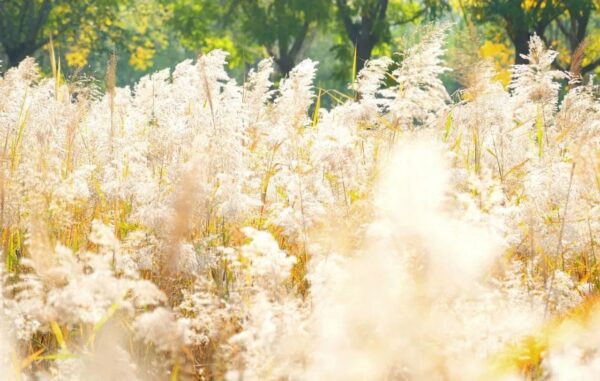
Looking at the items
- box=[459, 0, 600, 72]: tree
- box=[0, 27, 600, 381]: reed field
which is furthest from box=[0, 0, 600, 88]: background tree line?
box=[0, 27, 600, 381]: reed field

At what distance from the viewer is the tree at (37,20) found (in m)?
19.0

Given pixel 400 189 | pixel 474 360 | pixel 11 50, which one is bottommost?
pixel 474 360

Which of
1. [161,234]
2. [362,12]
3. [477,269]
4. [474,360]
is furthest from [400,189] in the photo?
[362,12]

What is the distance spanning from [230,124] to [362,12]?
55.7 feet

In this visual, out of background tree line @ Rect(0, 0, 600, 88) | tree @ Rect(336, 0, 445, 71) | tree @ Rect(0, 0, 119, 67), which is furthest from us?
tree @ Rect(336, 0, 445, 71)

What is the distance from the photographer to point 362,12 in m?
19.0

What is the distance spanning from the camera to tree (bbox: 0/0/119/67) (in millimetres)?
18953

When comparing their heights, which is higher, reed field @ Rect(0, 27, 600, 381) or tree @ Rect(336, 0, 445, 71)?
tree @ Rect(336, 0, 445, 71)

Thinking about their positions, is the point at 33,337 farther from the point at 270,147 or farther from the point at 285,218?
the point at 270,147

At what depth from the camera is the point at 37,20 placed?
63.0 feet

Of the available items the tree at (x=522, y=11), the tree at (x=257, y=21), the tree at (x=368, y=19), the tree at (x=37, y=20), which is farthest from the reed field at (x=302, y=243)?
the tree at (x=37, y=20)

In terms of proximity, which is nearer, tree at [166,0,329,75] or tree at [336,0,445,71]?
tree at [336,0,445,71]

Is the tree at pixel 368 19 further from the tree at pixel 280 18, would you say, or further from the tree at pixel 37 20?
the tree at pixel 37 20

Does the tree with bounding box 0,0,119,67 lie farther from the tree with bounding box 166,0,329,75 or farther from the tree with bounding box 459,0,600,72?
the tree with bounding box 459,0,600,72
